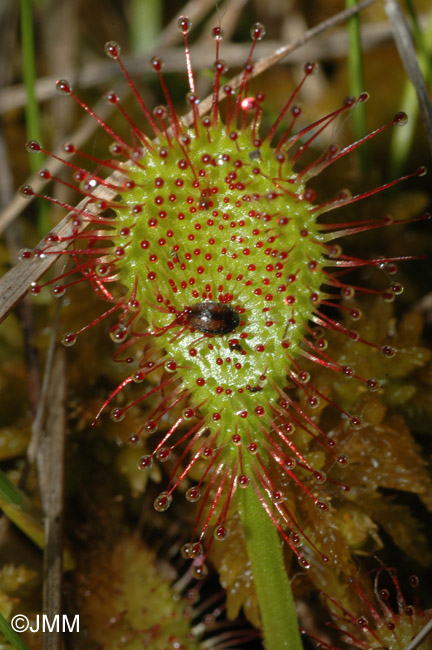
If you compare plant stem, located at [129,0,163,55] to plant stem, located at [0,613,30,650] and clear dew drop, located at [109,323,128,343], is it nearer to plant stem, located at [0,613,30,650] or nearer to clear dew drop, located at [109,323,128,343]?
clear dew drop, located at [109,323,128,343]

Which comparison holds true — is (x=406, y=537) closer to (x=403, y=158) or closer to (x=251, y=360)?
(x=251, y=360)

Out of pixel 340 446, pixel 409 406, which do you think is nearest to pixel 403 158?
pixel 409 406

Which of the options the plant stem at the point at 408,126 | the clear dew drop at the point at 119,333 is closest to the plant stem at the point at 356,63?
the plant stem at the point at 408,126

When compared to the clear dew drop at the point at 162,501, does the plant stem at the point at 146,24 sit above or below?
above

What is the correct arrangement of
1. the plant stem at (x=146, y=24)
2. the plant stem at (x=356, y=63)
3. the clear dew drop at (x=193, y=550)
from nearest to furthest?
1. the clear dew drop at (x=193, y=550)
2. the plant stem at (x=356, y=63)
3. the plant stem at (x=146, y=24)

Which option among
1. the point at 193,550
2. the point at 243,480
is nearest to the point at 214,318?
the point at 243,480

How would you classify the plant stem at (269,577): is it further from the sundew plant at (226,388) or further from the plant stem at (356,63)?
the plant stem at (356,63)

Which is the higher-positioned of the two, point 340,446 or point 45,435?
point 45,435

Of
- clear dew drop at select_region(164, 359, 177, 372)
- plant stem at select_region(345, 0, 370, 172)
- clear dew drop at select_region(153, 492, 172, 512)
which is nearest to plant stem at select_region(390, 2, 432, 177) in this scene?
plant stem at select_region(345, 0, 370, 172)
